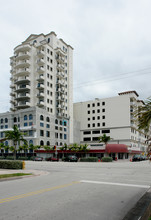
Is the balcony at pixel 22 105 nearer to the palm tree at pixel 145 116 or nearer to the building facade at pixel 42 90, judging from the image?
the building facade at pixel 42 90

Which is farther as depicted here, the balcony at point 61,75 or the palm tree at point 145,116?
the balcony at point 61,75

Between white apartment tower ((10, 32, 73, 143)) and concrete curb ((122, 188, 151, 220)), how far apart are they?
215 feet

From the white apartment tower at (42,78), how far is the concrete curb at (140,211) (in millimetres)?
65456

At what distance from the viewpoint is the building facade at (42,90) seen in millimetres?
71938

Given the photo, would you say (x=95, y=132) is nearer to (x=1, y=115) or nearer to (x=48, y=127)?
(x=48, y=127)

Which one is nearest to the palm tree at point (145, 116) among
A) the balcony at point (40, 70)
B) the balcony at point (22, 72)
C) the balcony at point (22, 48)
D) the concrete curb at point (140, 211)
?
the concrete curb at point (140, 211)

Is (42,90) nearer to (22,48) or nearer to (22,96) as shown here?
(22,96)

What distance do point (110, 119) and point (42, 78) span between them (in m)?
30.2

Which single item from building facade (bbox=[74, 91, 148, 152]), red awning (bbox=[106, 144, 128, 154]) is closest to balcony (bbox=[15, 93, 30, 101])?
building facade (bbox=[74, 91, 148, 152])

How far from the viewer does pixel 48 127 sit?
2881 inches

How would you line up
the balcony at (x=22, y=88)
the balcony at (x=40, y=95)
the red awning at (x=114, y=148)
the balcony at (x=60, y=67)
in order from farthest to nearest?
the balcony at (x=60, y=67) → the balcony at (x=22, y=88) → the balcony at (x=40, y=95) → the red awning at (x=114, y=148)

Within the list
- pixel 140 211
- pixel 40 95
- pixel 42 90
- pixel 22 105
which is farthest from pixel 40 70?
pixel 140 211

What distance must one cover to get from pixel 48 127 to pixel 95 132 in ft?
75.4

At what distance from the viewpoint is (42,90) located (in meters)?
75.5
